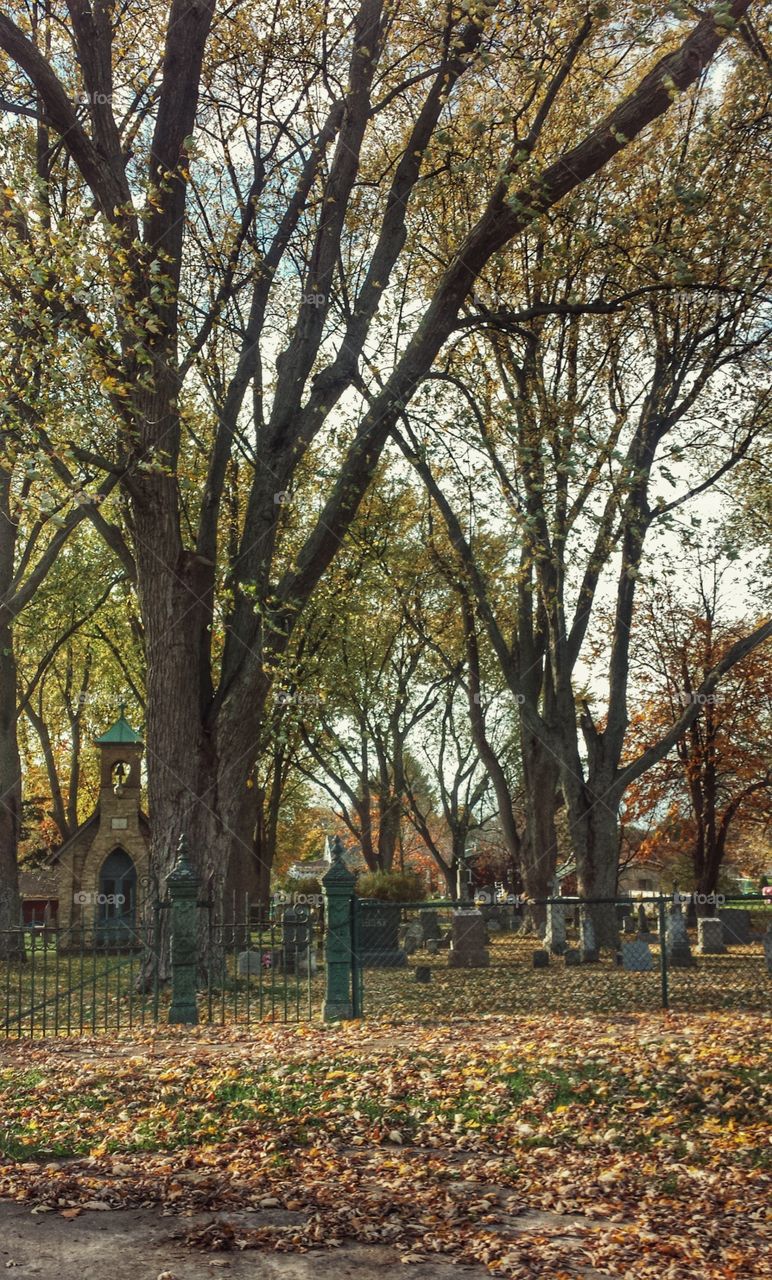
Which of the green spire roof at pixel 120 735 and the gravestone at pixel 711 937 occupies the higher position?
the green spire roof at pixel 120 735

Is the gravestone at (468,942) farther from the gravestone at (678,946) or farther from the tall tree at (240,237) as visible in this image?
the tall tree at (240,237)

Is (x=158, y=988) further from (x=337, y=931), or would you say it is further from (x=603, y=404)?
(x=603, y=404)

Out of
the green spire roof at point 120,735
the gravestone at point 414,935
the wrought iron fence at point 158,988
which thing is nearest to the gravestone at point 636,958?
the wrought iron fence at point 158,988

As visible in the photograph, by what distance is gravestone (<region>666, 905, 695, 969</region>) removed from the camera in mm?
20609

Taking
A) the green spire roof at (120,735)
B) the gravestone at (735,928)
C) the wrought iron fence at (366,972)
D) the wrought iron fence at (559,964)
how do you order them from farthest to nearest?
1. the green spire roof at (120,735)
2. the gravestone at (735,928)
3. the wrought iron fence at (559,964)
4. the wrought iron fence at (366,972)

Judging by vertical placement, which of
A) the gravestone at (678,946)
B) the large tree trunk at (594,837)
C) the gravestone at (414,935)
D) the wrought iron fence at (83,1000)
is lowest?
the gravestone at (414,935)

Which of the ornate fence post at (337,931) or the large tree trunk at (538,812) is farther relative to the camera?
the large tree trunk at (538,812)

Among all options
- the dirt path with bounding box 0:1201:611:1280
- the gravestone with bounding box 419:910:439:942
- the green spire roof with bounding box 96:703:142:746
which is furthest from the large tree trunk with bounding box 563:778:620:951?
the green spire roof with bounding box 96:703:142:746

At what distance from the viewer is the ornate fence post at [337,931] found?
38.4 ft

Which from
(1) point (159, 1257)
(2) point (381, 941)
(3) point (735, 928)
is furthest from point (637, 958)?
(1) point (159, 1257)

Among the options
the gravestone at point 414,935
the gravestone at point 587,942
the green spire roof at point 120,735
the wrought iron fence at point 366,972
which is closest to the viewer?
the wrought iron fence at point 366,972

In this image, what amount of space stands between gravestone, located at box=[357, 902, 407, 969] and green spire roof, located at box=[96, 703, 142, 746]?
12401mm

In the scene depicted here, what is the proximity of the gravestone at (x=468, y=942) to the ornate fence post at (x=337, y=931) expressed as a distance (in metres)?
9.57

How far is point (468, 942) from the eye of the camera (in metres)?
21.6
